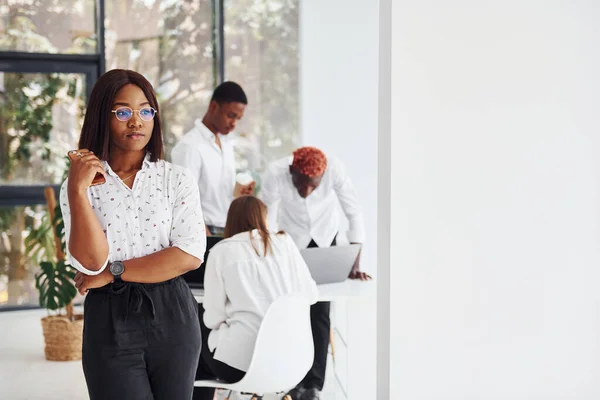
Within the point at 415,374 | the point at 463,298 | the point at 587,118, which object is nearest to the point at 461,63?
the point at 587,118

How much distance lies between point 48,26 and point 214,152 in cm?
347

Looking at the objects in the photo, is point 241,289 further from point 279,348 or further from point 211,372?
point 211,372

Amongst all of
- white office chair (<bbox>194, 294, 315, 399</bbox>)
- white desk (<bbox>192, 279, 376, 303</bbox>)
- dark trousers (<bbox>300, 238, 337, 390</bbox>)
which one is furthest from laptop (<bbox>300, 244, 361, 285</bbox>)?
Result: white office chair (<bbox>194, 294, 315, 399</bbox>)

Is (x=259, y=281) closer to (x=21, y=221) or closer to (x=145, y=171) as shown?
(x=145, y=171)

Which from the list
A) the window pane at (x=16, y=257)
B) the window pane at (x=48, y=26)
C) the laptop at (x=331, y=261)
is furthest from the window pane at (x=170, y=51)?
the laptop at (x=331, y=261)

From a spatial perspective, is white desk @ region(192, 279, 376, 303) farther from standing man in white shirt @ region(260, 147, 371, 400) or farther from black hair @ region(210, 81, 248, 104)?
black hair @ region(210, 81, 248, 104)

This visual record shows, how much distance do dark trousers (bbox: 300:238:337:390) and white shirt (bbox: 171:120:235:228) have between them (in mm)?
708

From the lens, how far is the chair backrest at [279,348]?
307 centimetres

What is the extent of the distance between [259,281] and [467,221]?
890 mm

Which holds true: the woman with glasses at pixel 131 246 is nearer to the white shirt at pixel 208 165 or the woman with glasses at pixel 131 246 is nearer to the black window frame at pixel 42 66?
the white shirt at pixel 208 165

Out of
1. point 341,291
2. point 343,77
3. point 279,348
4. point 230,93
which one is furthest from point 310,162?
point 343,77

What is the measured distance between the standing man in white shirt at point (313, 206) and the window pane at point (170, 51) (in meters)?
3.36

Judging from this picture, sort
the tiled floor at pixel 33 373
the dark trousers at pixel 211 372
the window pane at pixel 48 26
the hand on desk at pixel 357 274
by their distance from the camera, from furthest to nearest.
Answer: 1. the window pane at pixel 48 26
2. the tiled floor at pixel 33 373
3. the hand on desk at pixel 357 274
4. the dark trousers at pixel 211 372

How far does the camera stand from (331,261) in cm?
380
